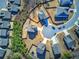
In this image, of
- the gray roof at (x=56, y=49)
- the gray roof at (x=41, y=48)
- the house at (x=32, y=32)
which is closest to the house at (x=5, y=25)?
the house at (x=32, y=32)

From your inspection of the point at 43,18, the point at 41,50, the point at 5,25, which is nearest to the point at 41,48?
the point at 41,50

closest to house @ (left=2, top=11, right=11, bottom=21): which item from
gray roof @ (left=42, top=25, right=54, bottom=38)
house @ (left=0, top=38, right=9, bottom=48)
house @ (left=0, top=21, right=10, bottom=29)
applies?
house @ (left=0, top=21, right=10, bottom=29)

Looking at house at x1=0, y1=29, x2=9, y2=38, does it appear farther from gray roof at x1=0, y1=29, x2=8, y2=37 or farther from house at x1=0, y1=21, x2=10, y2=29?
house at x1=0, y1=21, x2=10, y2=29

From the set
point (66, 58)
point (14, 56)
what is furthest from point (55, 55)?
point (14, 56)

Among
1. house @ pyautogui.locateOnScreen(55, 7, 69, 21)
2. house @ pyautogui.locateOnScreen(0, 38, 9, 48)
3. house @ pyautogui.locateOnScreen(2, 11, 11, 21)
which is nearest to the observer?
house @ pyautogui.locateOnScreen(0, 38, 9, 48)

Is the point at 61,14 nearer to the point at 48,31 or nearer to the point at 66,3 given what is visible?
the point at 66,3

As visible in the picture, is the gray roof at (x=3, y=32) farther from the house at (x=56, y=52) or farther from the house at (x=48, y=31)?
the house at (x=56, y=52)

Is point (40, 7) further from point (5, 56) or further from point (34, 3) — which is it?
point (5, 56)
